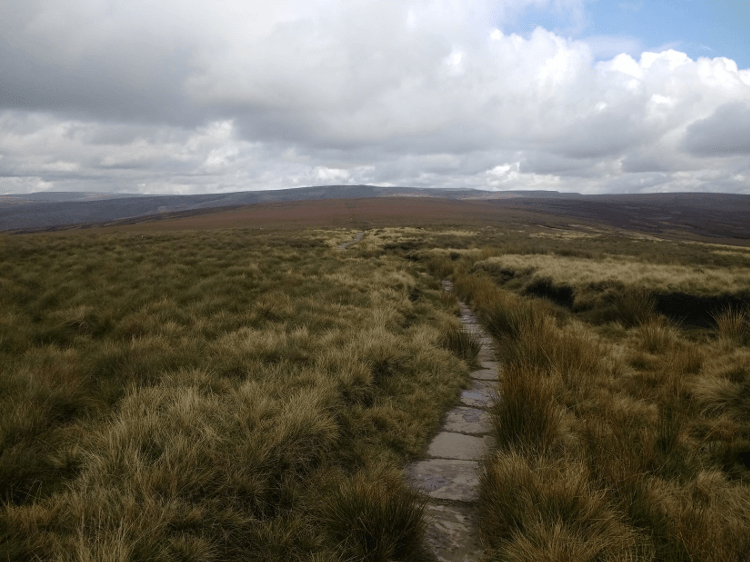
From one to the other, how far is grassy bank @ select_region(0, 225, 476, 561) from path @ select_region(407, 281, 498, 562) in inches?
9.1

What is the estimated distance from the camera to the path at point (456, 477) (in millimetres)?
2887

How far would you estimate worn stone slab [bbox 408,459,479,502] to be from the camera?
11.3 ft

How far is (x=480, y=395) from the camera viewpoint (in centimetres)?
569

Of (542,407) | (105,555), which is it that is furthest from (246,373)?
(542,407)

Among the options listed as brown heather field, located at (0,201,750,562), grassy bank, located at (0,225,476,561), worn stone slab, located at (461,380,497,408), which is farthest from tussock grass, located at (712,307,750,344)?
grassy bank, located at (0,225,476,561)

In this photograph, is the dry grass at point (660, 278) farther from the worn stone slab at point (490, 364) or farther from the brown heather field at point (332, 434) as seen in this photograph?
the worn stone slab at point (490, 364)

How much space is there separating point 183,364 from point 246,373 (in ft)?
3.02

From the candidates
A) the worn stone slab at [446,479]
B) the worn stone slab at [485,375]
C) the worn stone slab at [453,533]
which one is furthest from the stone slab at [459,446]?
the worn stone slab at [485,375]

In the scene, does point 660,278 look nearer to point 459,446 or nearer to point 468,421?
point 468,421

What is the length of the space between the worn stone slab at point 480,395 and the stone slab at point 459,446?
87cm

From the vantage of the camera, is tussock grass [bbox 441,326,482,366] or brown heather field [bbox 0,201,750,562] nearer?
brown heather field [bbox 0,201,750,562]

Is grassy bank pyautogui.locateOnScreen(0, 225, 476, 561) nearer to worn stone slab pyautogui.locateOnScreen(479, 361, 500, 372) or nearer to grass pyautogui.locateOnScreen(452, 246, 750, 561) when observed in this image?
worn stone slab pyautogui.locateOnScreen(479, 361, 500, 372)

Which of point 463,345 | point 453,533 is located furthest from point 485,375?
point 453,533

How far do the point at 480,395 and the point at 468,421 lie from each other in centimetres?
92
